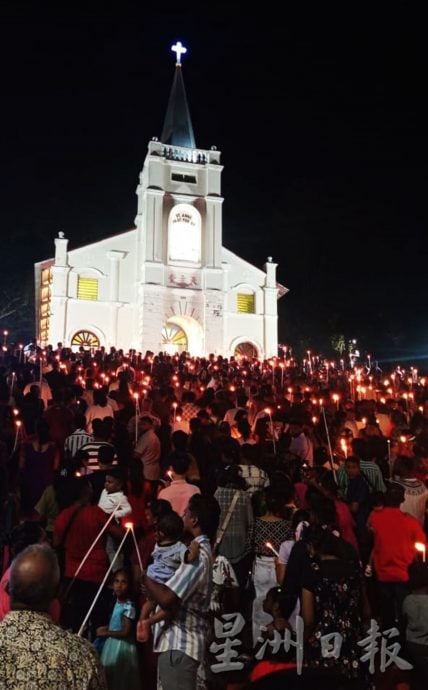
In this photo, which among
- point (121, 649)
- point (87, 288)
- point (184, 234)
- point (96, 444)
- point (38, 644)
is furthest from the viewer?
point (184, 234)

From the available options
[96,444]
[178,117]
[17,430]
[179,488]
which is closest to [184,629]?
[179,488]

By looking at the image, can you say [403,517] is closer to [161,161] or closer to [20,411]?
[20,411]

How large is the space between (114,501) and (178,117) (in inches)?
1465

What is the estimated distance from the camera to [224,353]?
3575 cm

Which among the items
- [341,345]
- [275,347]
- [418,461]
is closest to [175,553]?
[418,461]

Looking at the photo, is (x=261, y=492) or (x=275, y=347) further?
(x=275, y=347)

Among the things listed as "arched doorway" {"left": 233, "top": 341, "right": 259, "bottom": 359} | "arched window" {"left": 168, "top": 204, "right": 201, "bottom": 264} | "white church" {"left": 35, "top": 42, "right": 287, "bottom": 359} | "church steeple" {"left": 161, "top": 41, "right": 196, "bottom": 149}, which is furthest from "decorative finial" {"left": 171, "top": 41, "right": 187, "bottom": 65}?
"arched doorway" {"left": 233, "top": 341, "right": 259, "bottom": 359}

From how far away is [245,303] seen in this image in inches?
1499

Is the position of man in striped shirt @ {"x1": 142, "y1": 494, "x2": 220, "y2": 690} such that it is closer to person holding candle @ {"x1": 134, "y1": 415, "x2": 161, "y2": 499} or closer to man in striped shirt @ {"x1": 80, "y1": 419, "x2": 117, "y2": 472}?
man in striped shirt @ {"x1": 80, "y1": 419, "x2": 117, "y2": 472}

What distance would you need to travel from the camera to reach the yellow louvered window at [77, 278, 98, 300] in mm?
35219

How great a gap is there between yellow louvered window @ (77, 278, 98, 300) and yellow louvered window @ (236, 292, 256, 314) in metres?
8.82

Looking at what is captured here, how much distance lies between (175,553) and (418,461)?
489 cm

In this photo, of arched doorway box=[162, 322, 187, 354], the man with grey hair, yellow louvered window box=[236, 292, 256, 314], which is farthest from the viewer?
yellow louvered window box=[236, 292, 256, 314]

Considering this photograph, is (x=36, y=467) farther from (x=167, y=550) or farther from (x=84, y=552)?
(x=167, y=550)
